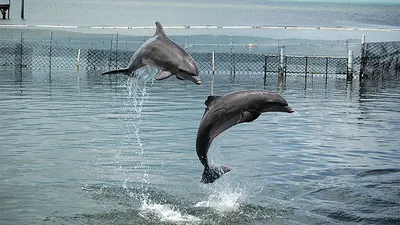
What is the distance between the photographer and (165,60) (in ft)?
31.1

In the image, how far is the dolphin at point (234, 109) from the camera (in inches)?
369

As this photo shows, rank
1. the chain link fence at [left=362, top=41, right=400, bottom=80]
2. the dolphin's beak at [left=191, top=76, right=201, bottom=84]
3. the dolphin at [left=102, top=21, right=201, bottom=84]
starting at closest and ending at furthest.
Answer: the dolphin's beak at [left=191, top=76, right=201, bottom=84]
the dolphin at [left=102, top=21, right=201, bottom=84]
the chain link fence at [left=362, top=41, right=400, bottom=80]

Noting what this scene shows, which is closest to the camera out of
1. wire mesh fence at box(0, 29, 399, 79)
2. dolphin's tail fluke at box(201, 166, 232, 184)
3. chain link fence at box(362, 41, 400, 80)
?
dolphin's tail fluke at box(201, 166, 232, 184)

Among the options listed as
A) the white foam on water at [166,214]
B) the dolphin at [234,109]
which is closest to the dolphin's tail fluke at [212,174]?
the dolphin at [234,109]

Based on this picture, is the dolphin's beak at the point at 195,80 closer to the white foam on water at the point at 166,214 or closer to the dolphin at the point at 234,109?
the dolphin at the point at 234,109

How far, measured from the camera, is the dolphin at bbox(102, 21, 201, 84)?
9186mm

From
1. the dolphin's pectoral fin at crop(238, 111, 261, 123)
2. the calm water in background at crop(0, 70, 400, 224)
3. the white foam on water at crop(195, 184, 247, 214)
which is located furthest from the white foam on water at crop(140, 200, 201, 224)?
the dolphin's pectoral fin at crop(238, 111, 261, 123)

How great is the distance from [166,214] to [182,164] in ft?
11.7

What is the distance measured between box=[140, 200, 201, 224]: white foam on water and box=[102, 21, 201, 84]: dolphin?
207 centimetres

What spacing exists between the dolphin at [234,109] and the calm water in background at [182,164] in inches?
63.0

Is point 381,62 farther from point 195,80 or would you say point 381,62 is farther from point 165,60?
point 195,80

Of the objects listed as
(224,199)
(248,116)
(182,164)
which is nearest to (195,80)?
(248,116)

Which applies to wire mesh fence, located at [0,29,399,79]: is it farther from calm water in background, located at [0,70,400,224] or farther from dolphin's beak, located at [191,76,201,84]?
A: dolphin's beak, located at [191,76,201,84]

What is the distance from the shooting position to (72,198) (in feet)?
39.0
